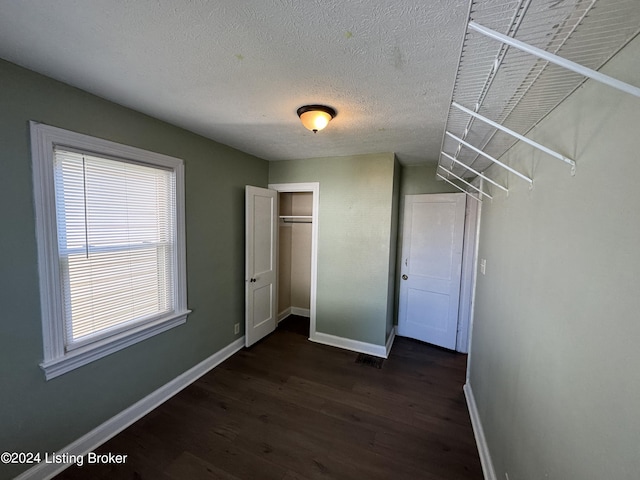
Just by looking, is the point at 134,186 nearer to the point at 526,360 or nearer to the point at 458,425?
the point at 526,360

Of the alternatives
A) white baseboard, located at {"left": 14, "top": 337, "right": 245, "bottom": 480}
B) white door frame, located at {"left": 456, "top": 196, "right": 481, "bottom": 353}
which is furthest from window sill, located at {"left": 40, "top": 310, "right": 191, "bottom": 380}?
white door frame, located at {"left": 456, "top": 196, "right": 481, "bottom": 353}

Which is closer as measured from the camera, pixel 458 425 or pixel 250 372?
pixel 458 425

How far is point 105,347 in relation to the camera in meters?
1.73

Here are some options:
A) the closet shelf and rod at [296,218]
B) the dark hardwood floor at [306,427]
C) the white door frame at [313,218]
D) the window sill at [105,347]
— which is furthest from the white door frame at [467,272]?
the window sill at [105,347]

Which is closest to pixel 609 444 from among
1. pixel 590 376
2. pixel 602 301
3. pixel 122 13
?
pixel 590 376

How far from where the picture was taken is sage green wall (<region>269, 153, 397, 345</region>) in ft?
9.28

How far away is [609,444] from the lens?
0.66m

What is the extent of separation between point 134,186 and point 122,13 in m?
1.21

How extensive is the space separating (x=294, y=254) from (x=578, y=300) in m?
3.58

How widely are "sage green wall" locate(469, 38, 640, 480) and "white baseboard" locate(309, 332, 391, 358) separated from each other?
4.92 feet

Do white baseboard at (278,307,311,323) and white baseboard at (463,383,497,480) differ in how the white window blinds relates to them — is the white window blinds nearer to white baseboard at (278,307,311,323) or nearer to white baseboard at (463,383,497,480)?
white baseboard at (278,307,311,323)

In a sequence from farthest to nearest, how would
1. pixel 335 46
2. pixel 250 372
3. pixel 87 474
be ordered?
pixel 250 372
pixel 87 474
pixel 335 46

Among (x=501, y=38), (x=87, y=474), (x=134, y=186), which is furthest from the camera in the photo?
(x=134, y=186)

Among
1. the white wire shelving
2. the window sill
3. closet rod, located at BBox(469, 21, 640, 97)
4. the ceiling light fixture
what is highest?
the ceiling light fixture
